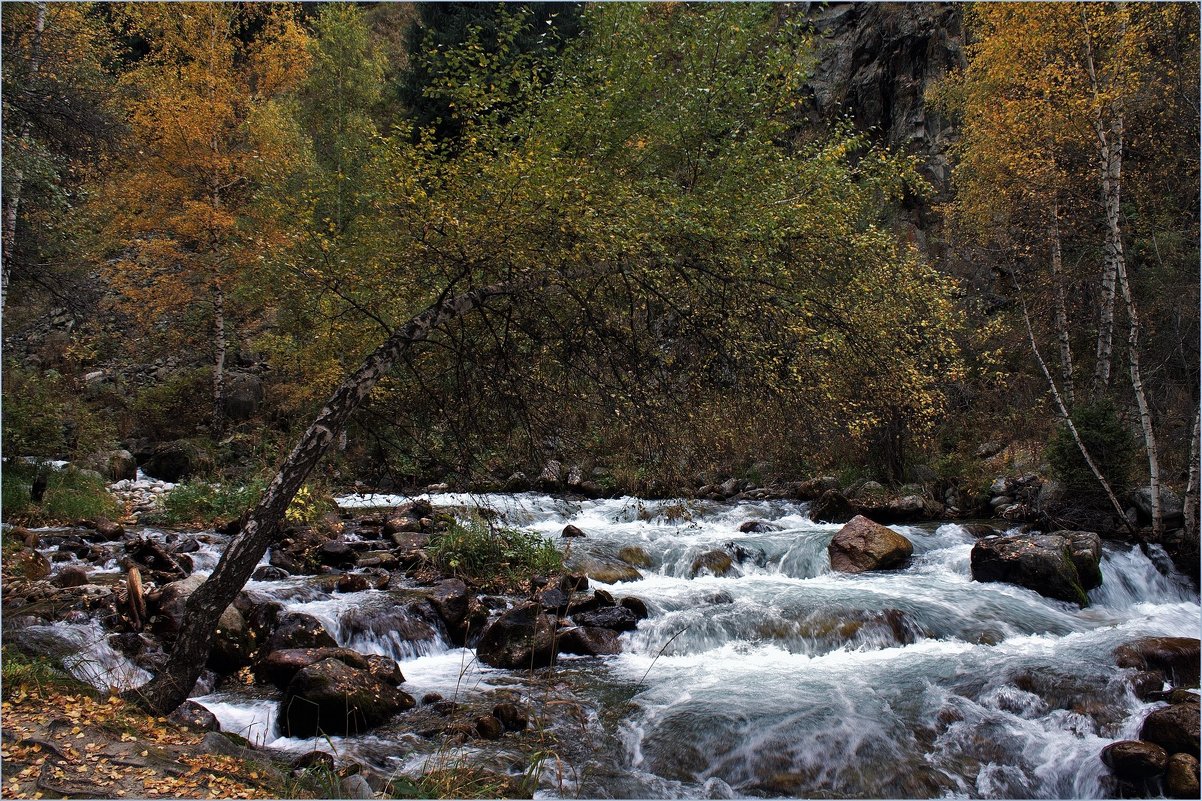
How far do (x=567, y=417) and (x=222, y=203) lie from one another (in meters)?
17.4

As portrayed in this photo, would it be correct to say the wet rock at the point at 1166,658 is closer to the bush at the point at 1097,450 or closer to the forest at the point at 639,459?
the forest at the point at 639,459

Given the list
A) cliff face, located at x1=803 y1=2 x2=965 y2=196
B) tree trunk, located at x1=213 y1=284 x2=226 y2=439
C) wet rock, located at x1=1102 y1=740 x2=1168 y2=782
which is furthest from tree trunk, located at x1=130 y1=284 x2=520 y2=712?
cliff face, located at x1=803 y1=2 x2=965 y2=196

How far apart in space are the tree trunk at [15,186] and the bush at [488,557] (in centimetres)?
679

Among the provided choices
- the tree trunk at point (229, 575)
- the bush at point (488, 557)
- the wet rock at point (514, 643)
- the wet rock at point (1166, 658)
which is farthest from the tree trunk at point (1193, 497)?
the tree trunk at point (229, 575)

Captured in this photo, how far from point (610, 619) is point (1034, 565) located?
6.91 metres

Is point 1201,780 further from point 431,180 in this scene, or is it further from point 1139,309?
point 1139,309

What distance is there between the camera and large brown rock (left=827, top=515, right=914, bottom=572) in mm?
12492

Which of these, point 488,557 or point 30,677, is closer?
point 30,677

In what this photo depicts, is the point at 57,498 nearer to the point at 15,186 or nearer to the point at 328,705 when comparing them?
the point at 15,186

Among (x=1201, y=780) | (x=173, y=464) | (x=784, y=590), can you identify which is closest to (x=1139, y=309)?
(x=784, y=590)

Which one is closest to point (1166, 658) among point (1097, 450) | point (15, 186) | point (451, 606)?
point (1097, 450)

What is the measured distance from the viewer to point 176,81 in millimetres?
18875

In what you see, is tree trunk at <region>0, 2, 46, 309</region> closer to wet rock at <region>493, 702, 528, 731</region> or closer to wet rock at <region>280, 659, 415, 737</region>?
wet rock at <region>280, 659, 415, 737</region>

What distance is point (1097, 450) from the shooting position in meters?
13.0
